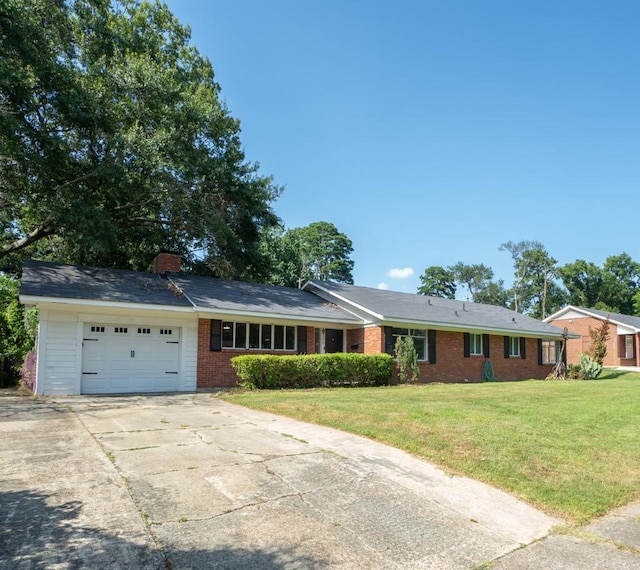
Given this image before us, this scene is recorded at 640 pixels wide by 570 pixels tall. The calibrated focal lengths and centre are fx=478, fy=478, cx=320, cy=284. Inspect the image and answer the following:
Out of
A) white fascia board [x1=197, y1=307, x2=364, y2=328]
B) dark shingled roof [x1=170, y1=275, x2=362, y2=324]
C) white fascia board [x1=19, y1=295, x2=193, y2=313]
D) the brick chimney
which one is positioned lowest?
white fascia board [x1=197, y1=307, x2=364, y2=328]

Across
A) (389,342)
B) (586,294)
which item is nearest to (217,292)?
(389,342)

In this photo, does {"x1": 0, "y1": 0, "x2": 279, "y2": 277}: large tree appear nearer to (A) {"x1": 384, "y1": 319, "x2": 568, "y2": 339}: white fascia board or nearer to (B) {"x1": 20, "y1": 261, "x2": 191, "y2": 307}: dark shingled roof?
(B) {"x1": 20, "y1": 261, "x2": 191, "y2": 307}: dark shingled roof

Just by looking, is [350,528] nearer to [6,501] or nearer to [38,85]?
[6,501]

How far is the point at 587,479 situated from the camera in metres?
5.54

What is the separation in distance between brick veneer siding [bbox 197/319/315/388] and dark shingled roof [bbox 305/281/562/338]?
18.4 ft

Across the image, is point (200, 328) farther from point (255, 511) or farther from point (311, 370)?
point (255, 511)

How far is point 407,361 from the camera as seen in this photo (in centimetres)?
1752

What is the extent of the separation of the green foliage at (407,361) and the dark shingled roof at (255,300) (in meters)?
1.99

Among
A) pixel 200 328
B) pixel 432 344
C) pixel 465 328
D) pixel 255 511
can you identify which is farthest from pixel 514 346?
pixel 255 511

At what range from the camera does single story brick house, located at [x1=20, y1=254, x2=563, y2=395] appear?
13594 millimetres

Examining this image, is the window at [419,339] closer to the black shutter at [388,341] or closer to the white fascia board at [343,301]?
the black shutter at [388,341]

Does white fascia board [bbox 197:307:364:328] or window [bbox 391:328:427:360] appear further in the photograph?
window [bbox 391:328:427:360]

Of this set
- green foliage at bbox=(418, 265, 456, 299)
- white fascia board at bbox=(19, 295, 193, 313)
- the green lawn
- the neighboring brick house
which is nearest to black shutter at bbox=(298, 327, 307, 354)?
white fascia board at bbox=(19, 295, 193, 313)

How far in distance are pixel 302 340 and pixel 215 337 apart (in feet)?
11.0
